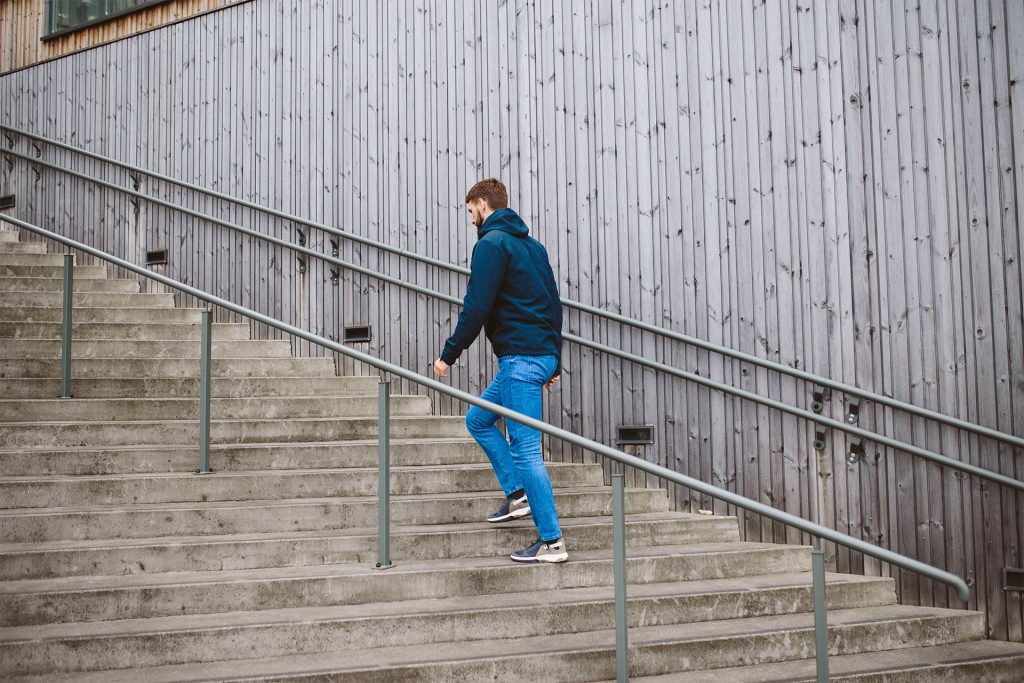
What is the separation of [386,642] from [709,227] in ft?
10.5

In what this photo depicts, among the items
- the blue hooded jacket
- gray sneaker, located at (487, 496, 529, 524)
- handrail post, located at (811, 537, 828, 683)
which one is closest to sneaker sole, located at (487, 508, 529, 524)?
gray sneaker, located at (487, 496, 529, 524)

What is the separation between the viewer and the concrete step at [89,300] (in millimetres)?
6270

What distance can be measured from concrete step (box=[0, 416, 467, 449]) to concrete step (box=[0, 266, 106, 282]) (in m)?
2.08

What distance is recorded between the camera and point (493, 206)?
4.47 meters

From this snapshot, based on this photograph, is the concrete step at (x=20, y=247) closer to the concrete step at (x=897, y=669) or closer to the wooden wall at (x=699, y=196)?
the wooden wall at (x=699, y=196)

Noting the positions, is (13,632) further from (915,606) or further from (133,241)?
(133,241)

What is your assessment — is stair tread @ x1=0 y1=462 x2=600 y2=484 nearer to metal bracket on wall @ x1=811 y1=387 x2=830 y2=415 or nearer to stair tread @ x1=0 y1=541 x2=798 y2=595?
stair tread @ x1=0 y1=541 x2=798 y2=595

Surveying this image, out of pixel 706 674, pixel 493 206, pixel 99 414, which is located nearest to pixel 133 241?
pixel 99 414

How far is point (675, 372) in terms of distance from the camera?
18.4 ft

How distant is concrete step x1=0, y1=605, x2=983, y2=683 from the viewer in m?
3.29

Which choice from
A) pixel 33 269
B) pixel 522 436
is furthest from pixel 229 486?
pixel 33 269

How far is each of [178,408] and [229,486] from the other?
914mm

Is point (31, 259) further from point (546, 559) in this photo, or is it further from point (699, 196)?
point (546, 559)

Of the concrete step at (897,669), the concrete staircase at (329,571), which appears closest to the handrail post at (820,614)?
the concrete step at (897,669)
